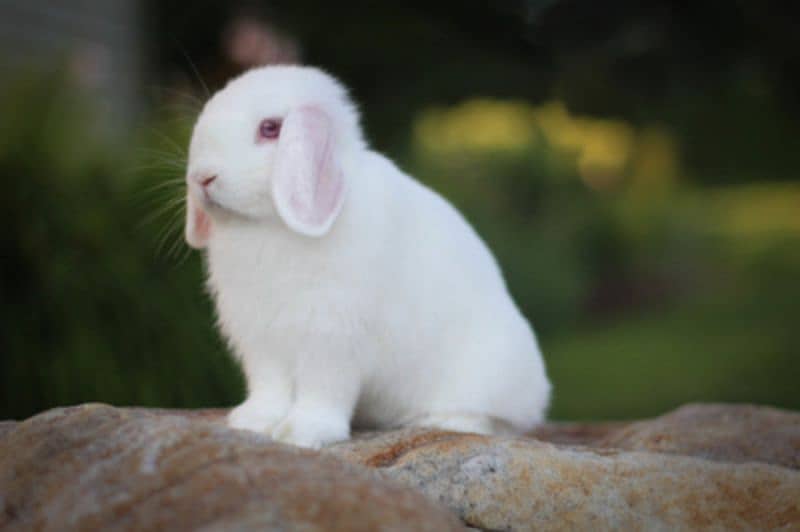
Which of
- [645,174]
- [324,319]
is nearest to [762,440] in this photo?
[324,319]

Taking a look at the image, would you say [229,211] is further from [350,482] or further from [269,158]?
[350,482]

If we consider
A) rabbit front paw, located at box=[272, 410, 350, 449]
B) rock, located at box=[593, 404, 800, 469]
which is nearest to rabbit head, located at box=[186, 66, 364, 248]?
rabbit front paw, located at box=[272, 410, 350, 449]

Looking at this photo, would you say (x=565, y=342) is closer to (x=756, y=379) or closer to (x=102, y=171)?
(x=756, y=379)

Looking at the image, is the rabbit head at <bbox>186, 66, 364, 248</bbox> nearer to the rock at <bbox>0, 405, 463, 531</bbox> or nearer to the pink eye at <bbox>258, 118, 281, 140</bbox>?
the pink eye at <bbox>258, 118, 281, 140</bbox>

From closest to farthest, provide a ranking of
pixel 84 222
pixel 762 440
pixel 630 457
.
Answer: pixel 630 457, pixel 762 440, pixel 84 222

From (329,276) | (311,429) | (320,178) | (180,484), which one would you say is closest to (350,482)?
(180,484)

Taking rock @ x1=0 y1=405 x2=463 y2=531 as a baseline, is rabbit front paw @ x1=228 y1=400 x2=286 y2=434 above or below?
below

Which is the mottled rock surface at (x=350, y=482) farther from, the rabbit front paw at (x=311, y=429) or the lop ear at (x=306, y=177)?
the lop ear at (x=306, y=177)
